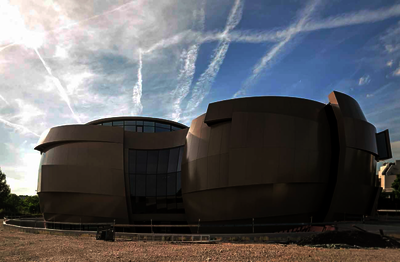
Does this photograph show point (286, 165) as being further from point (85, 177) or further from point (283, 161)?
point (85, 177)

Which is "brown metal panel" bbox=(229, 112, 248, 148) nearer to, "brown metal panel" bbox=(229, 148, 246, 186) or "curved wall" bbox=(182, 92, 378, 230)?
"curved wall" bbox=(182, 92, 378, 230)

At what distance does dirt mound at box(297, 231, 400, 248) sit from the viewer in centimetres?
1405

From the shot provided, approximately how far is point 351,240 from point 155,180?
18621 millimetres

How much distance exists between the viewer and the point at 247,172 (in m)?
20.5

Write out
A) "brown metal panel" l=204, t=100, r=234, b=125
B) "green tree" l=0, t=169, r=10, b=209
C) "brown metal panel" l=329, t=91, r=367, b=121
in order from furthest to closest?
"green tree" l=0, t=169, r=10, b=209 → "brown metal panel" l=204, t=100, r=234, b=125 → "brown metal panel" l=329, t=91, r=367, b=121

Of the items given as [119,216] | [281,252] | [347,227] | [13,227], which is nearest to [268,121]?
[347,227]

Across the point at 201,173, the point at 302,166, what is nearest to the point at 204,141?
the point at 201,173

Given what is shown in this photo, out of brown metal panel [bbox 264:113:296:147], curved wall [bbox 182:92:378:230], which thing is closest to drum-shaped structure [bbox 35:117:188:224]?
curved wall [bbox 182:92:378:230]

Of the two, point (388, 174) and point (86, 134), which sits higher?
point (86, 134)

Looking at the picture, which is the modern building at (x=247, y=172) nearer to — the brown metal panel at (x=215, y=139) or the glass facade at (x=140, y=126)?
the brown metal panel at (x=215, y=139)

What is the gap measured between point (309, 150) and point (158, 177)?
1449 cm

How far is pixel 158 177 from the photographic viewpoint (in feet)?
93.7

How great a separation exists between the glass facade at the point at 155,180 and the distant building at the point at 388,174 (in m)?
66.7

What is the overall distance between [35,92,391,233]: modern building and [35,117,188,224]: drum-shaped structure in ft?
0.32
